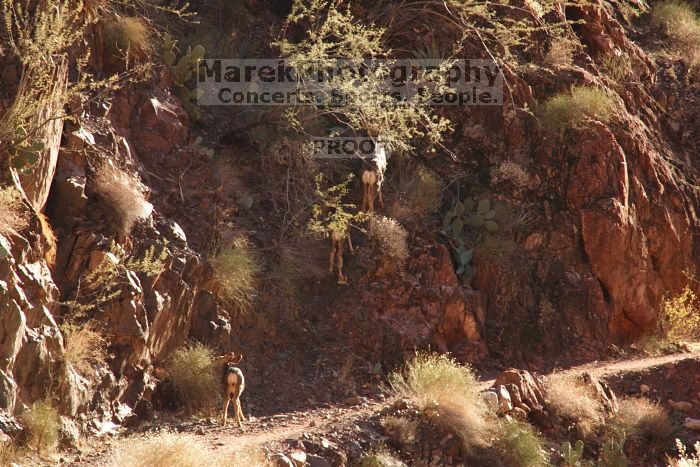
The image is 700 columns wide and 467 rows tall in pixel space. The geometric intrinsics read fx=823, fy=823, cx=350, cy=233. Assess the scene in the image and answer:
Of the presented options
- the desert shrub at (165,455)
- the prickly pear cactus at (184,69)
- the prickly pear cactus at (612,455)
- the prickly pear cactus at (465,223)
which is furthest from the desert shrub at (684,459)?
the prickly pear cactus at (184,69)

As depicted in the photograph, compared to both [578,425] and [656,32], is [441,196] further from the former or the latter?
[656,32]

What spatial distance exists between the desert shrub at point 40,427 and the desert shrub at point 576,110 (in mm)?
9236

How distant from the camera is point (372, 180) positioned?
11.3 meters

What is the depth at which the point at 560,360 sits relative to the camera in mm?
11953

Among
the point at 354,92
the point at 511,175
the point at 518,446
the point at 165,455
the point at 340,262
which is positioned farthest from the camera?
the point at 511,175

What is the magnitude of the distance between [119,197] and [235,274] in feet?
5.54

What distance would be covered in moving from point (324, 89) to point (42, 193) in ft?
15.7

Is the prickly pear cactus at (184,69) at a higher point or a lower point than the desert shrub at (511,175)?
higher

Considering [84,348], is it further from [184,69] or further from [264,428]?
[184,69]

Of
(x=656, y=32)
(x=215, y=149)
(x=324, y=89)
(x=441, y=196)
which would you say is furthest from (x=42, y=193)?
(x=656, y=32)

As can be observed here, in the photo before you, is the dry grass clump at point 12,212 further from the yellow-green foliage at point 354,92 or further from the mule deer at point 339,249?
the yellow-green foliage at point 354,92

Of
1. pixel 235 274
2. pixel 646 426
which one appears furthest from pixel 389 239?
pixel 646 426

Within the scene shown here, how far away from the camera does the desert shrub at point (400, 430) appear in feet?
29.0

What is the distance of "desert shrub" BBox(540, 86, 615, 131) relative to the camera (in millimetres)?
13398
